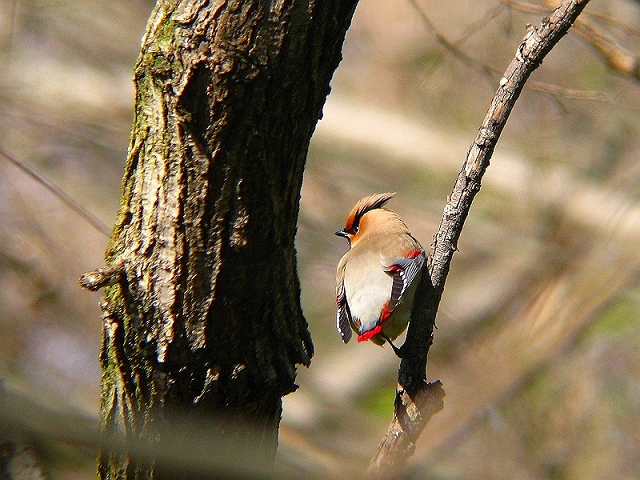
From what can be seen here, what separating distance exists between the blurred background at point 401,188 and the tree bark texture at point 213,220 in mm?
1965

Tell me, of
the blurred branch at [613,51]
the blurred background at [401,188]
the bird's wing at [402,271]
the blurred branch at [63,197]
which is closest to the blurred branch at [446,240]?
the bird's wing at [402,271]

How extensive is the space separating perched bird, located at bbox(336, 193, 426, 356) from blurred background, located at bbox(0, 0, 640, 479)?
579 mm

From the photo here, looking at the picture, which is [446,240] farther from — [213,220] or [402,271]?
[402,271]

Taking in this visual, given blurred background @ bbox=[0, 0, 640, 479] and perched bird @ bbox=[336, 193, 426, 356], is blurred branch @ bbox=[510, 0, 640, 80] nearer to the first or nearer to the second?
blurred background @ bbox=[0, 0, 640, 479]

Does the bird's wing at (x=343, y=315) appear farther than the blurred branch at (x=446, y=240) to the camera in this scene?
Yes

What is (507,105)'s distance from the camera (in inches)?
94.7

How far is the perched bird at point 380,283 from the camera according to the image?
12.4ft

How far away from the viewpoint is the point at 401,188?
8.65 meters

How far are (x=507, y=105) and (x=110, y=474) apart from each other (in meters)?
1.70

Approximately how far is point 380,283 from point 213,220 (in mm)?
1753

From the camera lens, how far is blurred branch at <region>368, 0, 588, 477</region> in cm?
237

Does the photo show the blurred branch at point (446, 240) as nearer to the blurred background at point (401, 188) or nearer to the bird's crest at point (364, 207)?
the blurred background at point (401, 188)

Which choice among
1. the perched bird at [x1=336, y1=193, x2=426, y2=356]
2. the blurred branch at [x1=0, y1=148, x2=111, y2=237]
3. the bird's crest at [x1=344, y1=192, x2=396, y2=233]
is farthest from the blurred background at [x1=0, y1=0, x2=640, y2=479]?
the blurred branch at [x1=0, y1=148, x2=111, y2=237]

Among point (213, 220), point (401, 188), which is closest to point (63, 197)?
point (213, 220)
